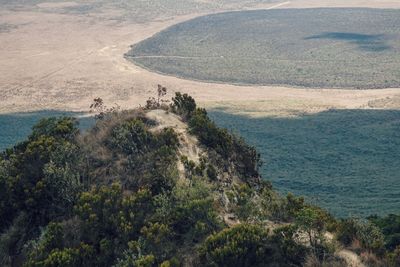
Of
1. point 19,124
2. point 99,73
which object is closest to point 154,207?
point 19,124

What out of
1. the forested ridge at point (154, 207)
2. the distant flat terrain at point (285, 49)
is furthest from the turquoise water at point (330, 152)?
the distant flat terrain at point (285, 49)

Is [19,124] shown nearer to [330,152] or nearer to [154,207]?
[330,152]

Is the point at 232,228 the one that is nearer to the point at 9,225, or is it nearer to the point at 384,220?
the point at 9,225

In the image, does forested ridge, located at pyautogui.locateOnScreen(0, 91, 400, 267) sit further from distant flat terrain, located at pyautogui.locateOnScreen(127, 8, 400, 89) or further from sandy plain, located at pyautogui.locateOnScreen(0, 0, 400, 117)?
distant flat terrain, located at pyautogui.locateOnScreen(127, 8, 400, 89)

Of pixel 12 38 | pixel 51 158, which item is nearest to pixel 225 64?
pixel 12 38

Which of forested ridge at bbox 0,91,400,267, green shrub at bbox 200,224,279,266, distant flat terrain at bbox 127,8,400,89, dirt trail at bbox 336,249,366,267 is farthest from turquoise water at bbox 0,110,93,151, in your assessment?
dirt trail at bbox 336,249,366,267

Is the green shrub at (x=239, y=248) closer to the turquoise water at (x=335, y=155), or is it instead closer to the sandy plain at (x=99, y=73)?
the turquoise water at (x=335, y=155)
